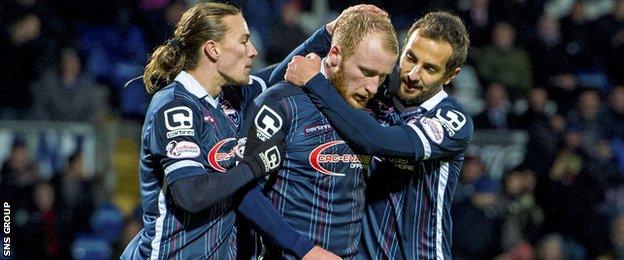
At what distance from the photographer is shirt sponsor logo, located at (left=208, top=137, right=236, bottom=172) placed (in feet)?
16.9

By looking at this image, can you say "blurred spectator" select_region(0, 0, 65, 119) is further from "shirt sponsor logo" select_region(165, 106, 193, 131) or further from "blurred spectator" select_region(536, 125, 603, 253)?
"shirt sponsor logo" select_region(165, 106, 193, 131)

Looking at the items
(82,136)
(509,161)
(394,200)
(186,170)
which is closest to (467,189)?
(509,161)

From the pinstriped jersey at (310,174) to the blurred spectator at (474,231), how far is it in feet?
18.1

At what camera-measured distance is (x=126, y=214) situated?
10555mm

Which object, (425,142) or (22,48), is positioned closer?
(425,142)

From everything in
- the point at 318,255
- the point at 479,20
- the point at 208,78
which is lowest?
the point at 479,20

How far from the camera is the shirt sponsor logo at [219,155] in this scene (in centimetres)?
516

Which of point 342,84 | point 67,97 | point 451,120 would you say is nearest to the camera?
point 342,84

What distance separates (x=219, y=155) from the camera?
17.0 feet

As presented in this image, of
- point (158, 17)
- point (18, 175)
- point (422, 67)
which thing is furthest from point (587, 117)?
point (422, 67)

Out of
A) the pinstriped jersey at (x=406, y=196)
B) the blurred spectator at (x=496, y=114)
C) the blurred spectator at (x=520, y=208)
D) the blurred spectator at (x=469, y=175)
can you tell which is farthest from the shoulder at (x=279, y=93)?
the blurred spectator at (x=496, y=114)

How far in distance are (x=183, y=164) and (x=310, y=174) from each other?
579 millimetres

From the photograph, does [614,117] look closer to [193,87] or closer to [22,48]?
[22,48]

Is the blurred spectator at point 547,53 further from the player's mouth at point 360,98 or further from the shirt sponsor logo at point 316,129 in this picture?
the shirt sponsor logo at point 316,129
